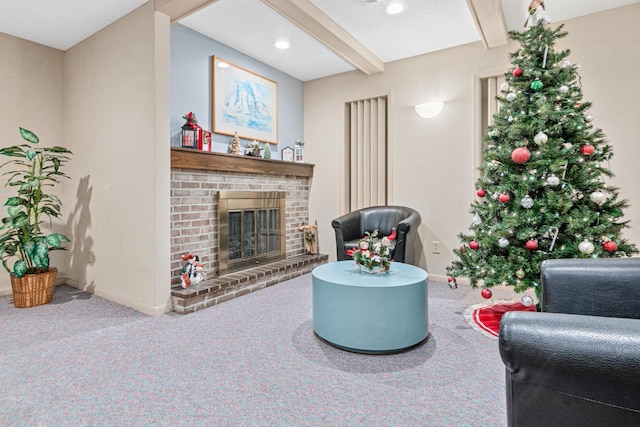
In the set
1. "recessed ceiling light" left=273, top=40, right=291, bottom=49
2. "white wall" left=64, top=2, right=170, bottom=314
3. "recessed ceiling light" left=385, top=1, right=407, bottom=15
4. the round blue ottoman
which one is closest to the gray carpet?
the round blue ottoman

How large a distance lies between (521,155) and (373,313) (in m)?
1.43

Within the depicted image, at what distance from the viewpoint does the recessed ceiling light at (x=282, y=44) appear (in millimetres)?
3711

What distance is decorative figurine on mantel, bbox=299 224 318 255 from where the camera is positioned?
4707 mm

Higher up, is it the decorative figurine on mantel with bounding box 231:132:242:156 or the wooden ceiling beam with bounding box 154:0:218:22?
the wooden ceiling beam with bounding box 154:0:218:22

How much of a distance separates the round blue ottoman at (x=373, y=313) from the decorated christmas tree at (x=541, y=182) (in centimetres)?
72

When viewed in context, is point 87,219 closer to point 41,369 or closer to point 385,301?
point 41,369

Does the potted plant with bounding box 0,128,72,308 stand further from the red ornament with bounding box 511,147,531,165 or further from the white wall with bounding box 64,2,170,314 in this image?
the red ornament with bounding box 511,147,531,165

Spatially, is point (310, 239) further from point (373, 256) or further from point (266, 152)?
point (373, 256)

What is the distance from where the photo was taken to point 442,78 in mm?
3930

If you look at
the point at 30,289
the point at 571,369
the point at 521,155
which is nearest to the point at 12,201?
the point at 30,289

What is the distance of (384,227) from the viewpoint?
4051 mm

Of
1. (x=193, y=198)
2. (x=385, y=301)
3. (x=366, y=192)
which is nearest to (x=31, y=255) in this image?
(x=193, y=198)

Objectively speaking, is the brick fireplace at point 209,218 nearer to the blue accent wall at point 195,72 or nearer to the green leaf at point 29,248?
the blue accent wall at point 195,72

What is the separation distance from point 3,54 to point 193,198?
7.42ft
